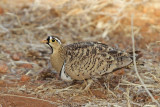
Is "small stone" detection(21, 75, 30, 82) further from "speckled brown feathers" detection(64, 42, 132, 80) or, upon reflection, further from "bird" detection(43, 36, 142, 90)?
"speckled brown feathers" detection(64, 42, 132, 80)

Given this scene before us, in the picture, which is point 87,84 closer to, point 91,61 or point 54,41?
point 91,61

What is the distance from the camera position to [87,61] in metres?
3.87

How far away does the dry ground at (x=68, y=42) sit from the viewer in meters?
3.68

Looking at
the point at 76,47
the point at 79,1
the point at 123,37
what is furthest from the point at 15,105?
the point at 79,1

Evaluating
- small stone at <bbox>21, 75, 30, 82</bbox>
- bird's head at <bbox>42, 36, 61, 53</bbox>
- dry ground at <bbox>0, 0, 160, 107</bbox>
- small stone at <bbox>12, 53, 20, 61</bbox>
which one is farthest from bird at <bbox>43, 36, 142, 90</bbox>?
small stone at <bbox>12, 53, 20, 61</bbox>

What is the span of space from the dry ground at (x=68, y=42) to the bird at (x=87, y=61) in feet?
0.61

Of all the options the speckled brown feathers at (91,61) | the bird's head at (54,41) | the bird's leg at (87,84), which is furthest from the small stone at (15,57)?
the bird's leg at (87,84)

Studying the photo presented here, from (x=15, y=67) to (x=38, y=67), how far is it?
0.34m

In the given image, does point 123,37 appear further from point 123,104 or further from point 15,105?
point 15,105

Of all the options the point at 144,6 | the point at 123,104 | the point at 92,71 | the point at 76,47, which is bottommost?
the point at 123,104

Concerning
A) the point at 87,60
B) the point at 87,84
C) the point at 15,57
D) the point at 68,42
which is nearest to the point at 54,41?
the point at 87,60

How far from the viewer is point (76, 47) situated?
403 cm

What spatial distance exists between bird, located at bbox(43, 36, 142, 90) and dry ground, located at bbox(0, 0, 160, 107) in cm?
19

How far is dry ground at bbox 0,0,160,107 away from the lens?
3684 millimetres
